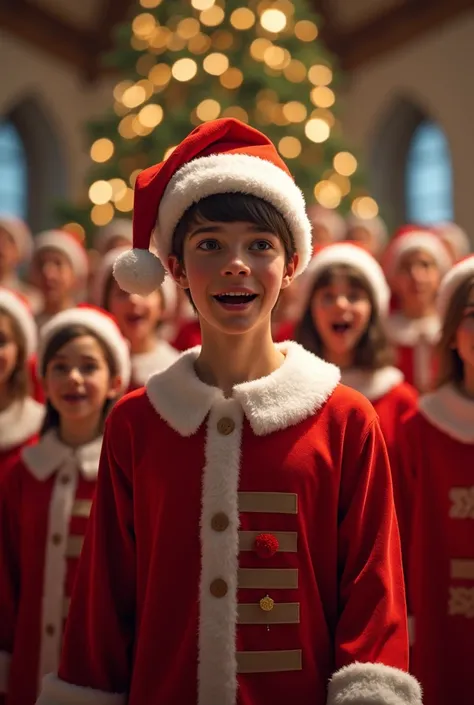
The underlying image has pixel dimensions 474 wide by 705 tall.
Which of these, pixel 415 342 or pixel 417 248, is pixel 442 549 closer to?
pixel 415 342

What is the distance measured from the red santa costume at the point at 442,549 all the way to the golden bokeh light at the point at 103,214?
13.9ft

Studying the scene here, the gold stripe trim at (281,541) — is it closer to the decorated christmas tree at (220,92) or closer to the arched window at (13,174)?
the decorated christmas tree at (220,92)

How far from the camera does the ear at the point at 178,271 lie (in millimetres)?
1659

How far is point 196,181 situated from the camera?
1.57 meters

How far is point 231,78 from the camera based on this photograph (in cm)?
594

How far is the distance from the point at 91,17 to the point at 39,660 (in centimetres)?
889

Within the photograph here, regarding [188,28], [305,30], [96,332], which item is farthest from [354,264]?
[305,30]

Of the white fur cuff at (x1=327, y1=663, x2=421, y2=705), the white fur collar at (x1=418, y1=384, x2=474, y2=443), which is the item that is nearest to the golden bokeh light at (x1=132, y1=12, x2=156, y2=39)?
the white fur collar at (x1=418, y1=384, x2=474, y2=443)

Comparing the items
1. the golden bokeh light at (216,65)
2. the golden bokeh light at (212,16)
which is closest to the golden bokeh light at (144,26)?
the golden bokeh light at (212,16)

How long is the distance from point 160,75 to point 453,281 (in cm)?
425

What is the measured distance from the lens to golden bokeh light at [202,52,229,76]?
5918 millimetres

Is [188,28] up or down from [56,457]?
up

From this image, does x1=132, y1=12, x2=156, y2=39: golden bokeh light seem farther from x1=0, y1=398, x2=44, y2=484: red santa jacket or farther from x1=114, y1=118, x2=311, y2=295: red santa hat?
x1=114, y1=118, x2=311, y2=295: red santa hat

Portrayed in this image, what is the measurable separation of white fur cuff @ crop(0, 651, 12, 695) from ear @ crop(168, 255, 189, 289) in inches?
49.0
